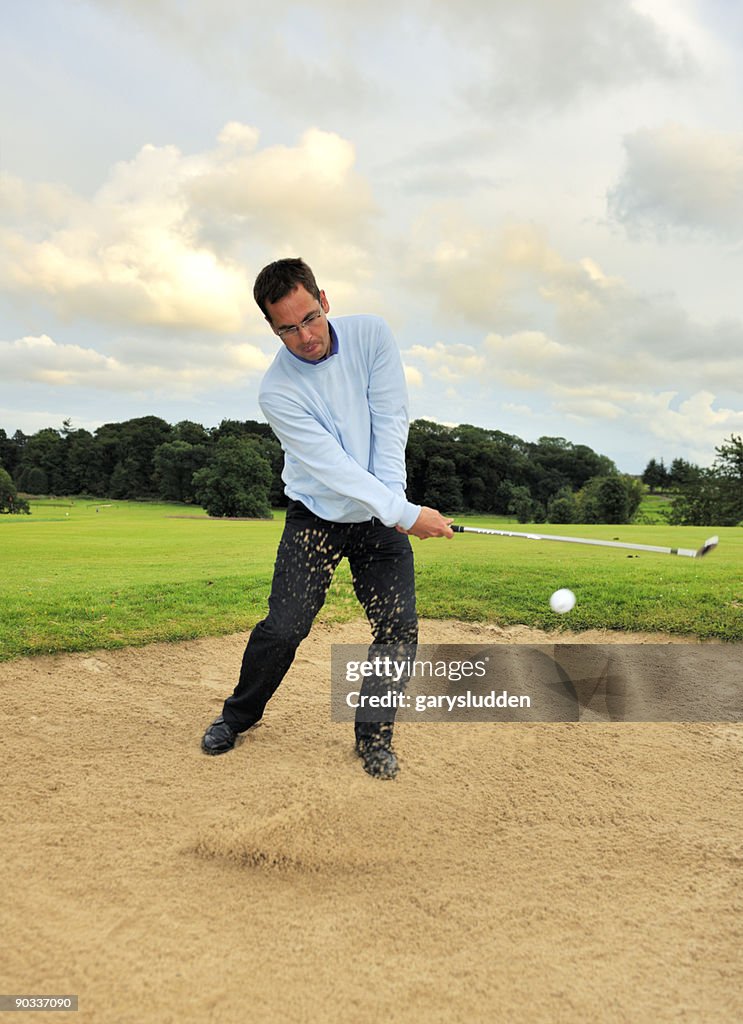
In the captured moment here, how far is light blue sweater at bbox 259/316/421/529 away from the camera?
3842mm

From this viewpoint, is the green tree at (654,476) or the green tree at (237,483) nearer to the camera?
the green tree at (237,483)

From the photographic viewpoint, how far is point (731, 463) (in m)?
61.7

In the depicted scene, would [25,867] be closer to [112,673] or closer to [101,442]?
[112,673]

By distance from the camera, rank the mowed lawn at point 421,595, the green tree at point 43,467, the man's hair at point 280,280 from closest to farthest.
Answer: the man's hair at point 280,280 < the mowed lawn at point 421,595 < the green tree at point 43,467

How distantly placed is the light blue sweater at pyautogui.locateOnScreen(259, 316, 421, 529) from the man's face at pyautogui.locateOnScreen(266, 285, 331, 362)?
0.41 ft

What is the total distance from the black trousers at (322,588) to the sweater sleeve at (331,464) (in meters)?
0.25

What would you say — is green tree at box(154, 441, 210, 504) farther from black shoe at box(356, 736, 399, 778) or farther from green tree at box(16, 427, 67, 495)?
black shoe at box(356, 736, 399, 778)

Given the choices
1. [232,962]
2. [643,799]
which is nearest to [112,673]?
[232,962]

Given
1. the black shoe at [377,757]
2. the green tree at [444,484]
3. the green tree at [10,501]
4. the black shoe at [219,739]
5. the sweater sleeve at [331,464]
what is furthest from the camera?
the green tree at [444,484]

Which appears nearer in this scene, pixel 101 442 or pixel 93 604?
pixel 93 604

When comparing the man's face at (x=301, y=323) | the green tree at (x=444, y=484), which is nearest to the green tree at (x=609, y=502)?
the green tree at (x=444, y=484)

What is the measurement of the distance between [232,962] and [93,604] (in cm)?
571

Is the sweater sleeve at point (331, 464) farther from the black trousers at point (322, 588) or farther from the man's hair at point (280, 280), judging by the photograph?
the man's hair at point (280, 280)

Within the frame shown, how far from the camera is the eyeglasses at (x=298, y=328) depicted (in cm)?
374
